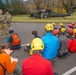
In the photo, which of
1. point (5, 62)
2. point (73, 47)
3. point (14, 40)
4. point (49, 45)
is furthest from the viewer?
point (14, 40)

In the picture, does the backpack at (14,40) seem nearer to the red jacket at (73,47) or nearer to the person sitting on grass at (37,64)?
the red jacket at (73,47)

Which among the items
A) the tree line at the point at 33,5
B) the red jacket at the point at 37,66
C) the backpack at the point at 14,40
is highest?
the red jacket at the point at 37,66

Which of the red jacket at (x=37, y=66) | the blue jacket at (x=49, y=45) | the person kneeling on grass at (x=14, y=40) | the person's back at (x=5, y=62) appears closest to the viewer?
the red jacket at (x=37, y=66)

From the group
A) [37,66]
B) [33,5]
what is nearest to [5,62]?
[37,66]

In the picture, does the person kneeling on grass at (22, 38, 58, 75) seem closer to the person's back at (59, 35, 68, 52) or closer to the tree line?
the person's back at (59, 35, 68, 52)

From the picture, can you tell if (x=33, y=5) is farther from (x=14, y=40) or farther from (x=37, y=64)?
(x=37, y=64)

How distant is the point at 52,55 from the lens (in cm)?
880

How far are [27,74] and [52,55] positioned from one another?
3.55 metres

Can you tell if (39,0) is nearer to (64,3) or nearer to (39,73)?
(64,3)

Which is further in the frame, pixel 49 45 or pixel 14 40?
pixel 14 40

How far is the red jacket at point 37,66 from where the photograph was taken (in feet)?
16.8

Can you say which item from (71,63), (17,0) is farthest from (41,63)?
(17,0)

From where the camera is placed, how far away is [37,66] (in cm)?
513

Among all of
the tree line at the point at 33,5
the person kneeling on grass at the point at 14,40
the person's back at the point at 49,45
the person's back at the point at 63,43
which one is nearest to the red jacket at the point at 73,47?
the person's back at the point at 63,43
